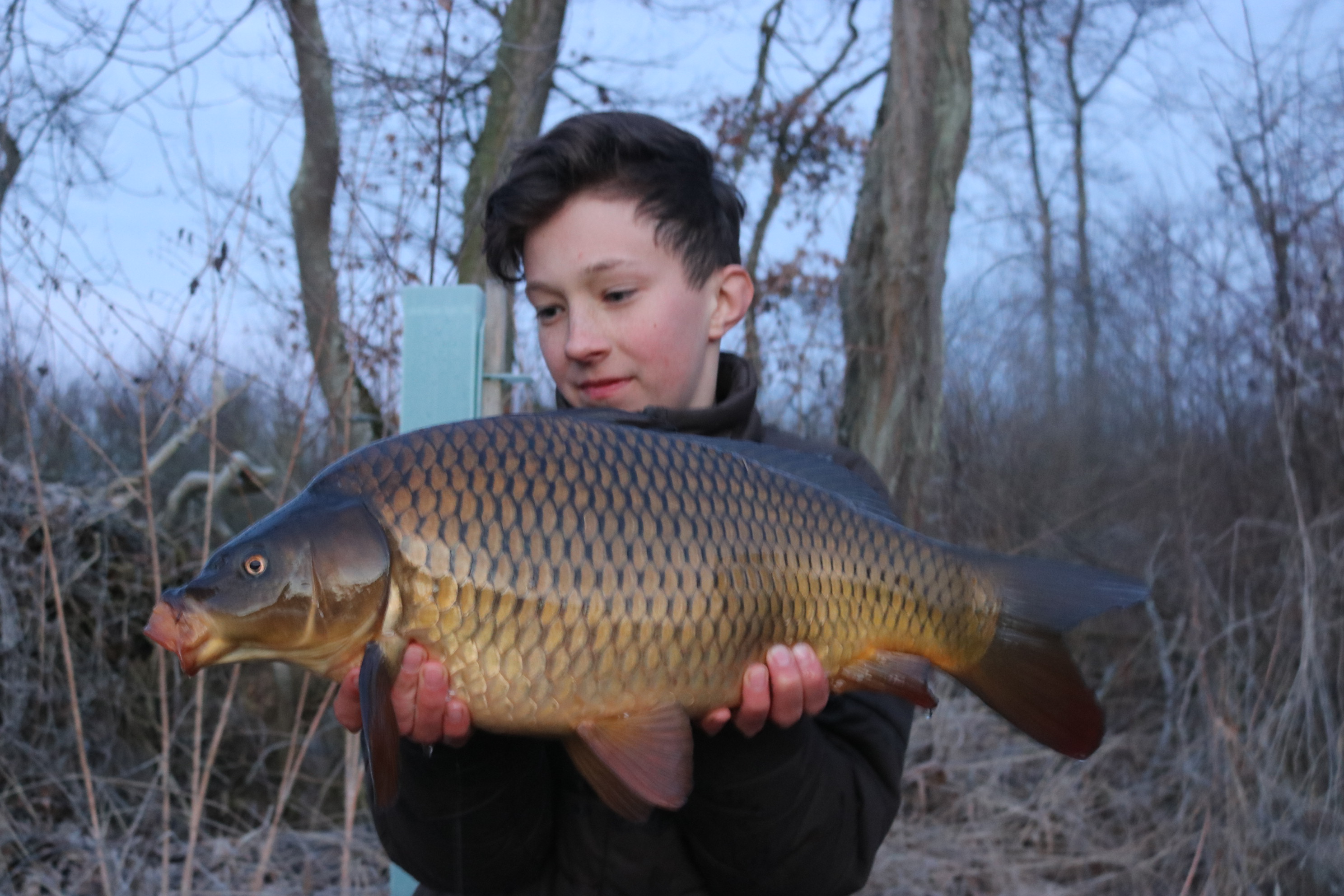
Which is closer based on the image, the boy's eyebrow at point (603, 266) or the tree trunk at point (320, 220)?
the boy's eyebrow at point (603, 266)

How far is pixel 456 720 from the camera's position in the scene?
92cm

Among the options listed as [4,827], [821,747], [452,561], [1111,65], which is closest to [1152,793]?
[821,747]

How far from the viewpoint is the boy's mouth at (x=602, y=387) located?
4.59 ft

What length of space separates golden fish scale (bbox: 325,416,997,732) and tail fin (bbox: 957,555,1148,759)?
0.06 meters

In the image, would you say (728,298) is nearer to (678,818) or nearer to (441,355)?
(441,355)

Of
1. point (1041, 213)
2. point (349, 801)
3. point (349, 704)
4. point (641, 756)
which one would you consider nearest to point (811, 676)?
point (641, 756)

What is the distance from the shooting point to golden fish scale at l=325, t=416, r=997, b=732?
2.97 ft

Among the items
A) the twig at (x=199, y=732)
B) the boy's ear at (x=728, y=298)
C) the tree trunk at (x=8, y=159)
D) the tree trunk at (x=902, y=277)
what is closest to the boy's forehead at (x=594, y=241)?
the boy's ear at (x=728, y=298)

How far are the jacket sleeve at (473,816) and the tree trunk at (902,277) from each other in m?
2.60

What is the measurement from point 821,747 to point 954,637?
0.24 meters

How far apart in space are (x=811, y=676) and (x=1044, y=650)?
28 cm

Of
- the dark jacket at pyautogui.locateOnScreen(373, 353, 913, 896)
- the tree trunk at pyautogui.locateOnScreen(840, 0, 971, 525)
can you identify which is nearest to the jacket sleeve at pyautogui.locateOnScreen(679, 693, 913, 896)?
the dark jacket at pyautogui.locateOnScreen(373, 353, 913, 896)

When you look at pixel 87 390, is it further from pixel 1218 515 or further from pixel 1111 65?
pixel 1111 65

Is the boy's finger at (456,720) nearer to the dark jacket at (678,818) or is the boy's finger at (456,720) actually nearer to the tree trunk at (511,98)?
the dark jacket at (678,818)
